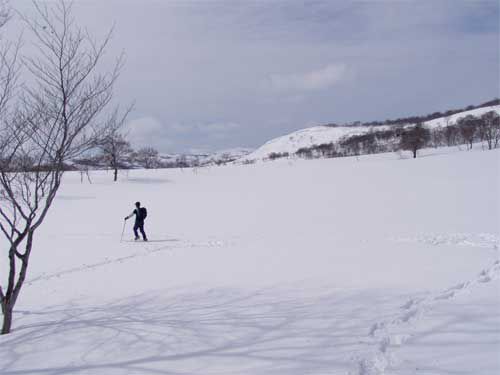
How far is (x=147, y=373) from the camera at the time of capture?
3.71 metres

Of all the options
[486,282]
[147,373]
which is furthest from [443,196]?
[147,373]

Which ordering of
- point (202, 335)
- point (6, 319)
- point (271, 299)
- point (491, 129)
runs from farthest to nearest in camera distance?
point (491, 129), point (271, 299), point (6, 319), point (202, 335)

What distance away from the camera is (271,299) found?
596cm

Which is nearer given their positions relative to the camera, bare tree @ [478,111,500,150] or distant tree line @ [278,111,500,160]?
distant tree line @ [278,111,500,160]

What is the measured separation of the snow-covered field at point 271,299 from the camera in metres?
3.84

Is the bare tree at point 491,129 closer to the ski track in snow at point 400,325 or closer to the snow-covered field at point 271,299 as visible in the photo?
the snow-covered field at point 271,299

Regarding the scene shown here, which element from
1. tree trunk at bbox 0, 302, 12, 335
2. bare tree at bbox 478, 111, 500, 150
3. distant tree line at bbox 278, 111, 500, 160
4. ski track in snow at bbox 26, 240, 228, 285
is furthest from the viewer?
bare tree at bbox 478, 111, 500, 150

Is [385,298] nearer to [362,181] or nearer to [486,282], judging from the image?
[486,282]

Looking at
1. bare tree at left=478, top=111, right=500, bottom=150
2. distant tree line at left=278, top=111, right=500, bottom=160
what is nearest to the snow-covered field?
distant tree line at left=278, top=111, right=500, bottom=160

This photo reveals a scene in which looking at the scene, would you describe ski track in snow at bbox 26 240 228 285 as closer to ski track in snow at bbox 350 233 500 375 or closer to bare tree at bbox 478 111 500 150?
ski track in snow at bbox 350 233 500 375

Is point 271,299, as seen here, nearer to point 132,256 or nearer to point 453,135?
point 132,256

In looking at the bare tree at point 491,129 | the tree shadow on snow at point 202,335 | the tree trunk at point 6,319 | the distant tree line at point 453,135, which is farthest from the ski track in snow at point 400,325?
the bare tree at point 491,129

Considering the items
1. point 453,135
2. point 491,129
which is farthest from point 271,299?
point 453,135

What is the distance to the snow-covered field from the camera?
3.84 meters
